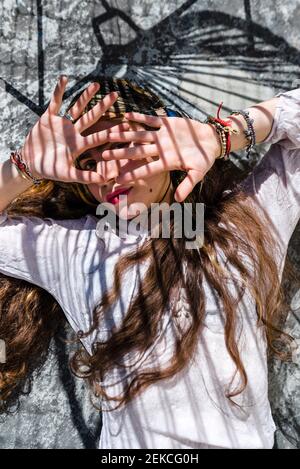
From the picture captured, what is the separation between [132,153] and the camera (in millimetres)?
976

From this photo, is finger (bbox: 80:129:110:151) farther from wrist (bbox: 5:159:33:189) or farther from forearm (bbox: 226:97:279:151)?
forearm (bbox: 226:97:279:151)

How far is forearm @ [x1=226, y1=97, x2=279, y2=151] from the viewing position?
3.63 ft

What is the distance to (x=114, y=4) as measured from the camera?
1.38m

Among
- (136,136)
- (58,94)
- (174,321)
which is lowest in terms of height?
(174,321)

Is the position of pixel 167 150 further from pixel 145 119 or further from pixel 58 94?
pixel 58 94

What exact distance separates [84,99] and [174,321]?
0.46 meters

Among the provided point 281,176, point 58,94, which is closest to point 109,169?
point 58,94

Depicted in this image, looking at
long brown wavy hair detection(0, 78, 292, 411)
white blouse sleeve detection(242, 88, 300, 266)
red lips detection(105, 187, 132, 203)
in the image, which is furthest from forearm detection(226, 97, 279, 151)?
red lips detection(105, 187, 132, 203)

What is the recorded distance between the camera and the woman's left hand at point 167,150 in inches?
38.6

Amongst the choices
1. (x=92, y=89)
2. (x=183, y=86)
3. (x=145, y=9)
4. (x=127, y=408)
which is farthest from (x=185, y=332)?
(x=145, y=9)

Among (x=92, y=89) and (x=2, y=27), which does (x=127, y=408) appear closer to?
(x=92, y=89)

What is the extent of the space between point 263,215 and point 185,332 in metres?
0.30

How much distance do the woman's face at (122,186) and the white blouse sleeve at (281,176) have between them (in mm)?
205

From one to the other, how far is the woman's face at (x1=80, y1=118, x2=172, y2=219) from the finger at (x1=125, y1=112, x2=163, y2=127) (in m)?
0.04
